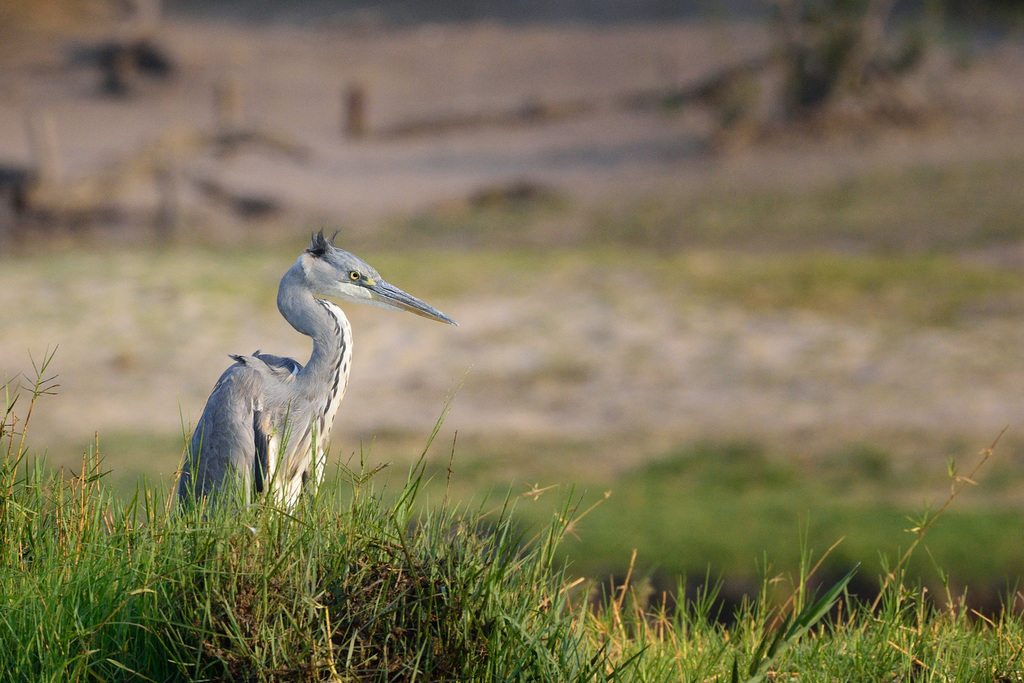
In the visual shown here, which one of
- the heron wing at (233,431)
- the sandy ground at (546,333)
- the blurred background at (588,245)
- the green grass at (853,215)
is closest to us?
the heron wing at (233,431)

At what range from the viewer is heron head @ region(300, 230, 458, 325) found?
106 inches

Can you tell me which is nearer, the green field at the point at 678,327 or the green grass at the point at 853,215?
the green field at the point at 678,327

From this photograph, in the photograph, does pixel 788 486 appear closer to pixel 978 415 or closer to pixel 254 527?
pixel 978 415

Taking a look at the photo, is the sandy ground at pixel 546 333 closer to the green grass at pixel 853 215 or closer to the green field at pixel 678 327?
the green field at pixel 678 327

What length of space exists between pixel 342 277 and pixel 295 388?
0.28 meters

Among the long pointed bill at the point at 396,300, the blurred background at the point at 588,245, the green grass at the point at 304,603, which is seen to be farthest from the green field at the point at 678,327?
the green grass at the point at 304,603

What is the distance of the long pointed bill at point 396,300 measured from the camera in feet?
9.12

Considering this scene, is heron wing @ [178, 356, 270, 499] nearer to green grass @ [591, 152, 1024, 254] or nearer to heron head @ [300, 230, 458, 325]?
heron head @ [300, 230, 458, 325]

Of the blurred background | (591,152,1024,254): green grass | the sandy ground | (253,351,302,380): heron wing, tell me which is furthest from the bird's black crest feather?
(591,152,1024,254): green grass

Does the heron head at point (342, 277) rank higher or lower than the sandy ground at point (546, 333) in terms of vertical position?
higher

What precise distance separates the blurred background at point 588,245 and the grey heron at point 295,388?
0.39 m

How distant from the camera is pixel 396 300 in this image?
9.19 ft

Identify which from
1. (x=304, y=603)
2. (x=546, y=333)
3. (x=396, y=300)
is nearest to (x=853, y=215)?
(x=546, y=333)

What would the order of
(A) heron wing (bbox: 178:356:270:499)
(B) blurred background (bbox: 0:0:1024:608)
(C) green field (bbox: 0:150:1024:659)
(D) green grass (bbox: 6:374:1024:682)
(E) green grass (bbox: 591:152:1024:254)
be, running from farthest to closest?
(E) green grass (bbox: 591:152:1024:254)
(B) blurred background (bbox: 0:0:1024:608)
(C) green field (bbox: 0:150:1024:659)
(A) heron wing (bbox: 178:356:270:499)
(D) green grass (bbox: 6:374:1024:682)
